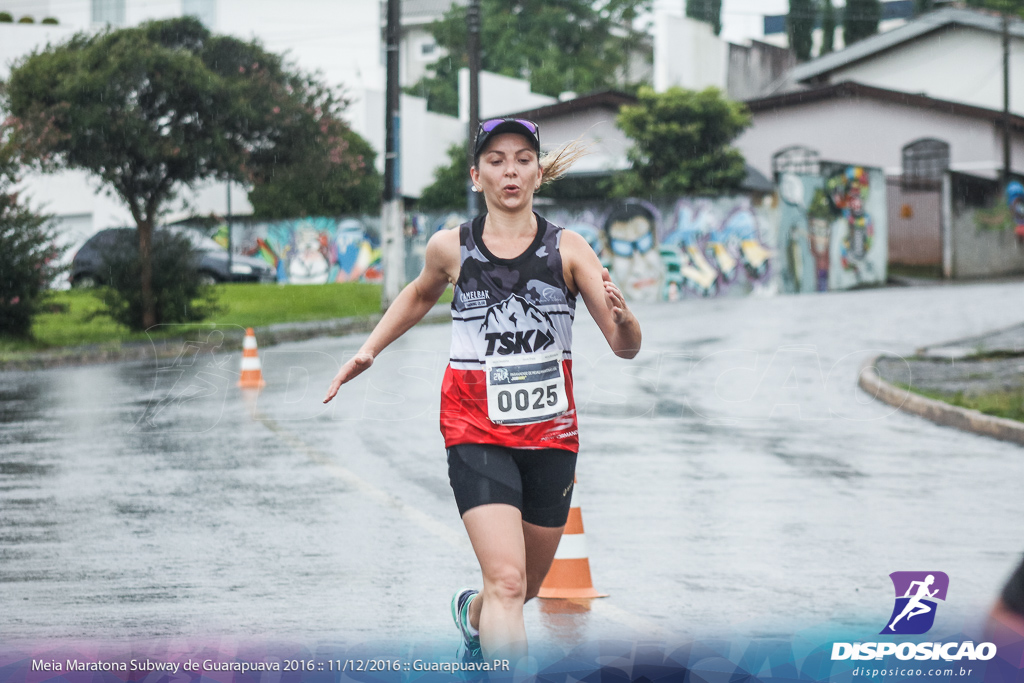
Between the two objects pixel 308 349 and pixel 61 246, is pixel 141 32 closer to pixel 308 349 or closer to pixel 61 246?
pixel 61 246

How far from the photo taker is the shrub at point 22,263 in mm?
18547

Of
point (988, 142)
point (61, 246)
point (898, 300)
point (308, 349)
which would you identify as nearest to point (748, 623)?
point (308, 349)

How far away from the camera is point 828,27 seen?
66000 millimetres

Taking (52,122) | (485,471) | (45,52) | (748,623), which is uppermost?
(45,52)

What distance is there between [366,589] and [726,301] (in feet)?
82.8

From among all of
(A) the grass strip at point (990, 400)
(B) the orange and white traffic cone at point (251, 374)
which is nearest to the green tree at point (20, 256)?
(B) the orange and white traffic cone at point (251, 374)

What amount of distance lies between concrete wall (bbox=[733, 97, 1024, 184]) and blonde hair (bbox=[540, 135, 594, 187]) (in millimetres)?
37376

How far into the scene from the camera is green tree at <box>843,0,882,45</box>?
60.8 m

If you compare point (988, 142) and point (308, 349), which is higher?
point (988, 142)

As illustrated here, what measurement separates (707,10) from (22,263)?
48.5 metres

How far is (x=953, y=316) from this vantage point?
23.3m

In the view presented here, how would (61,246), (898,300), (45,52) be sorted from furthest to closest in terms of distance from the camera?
(898,300), (45,52), (61,246)

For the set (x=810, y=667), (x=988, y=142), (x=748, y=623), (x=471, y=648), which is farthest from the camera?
(x=988, y=142)

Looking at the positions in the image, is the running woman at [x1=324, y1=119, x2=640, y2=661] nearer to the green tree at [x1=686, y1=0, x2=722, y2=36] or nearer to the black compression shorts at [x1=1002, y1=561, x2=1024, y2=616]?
the black compression shorts at [x1=1002, y1=561, x2=1024, y2=616]
